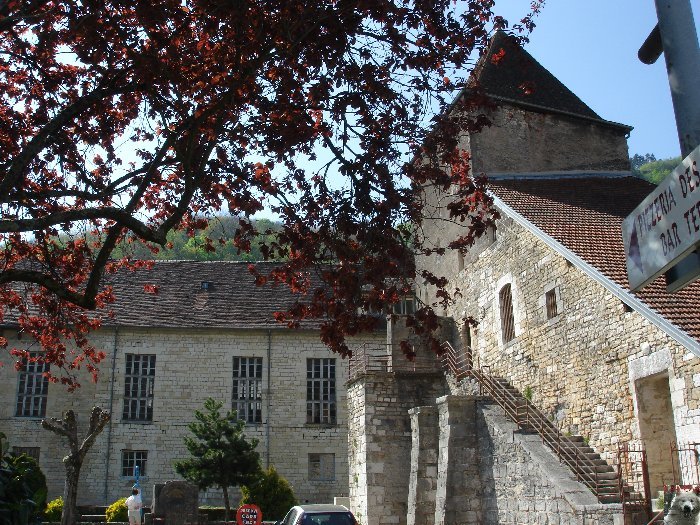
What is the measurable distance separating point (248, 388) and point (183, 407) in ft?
8.29

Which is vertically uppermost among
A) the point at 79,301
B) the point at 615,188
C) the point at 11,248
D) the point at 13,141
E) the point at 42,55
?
the point at 615,188

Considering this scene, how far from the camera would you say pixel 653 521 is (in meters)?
10.4

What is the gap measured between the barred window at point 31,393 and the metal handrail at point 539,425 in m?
16.0

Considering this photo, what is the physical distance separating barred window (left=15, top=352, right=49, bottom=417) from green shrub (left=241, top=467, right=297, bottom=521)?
9518 mm

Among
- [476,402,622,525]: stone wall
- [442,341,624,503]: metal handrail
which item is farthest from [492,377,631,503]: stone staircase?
[476,402,622,525]: stone wall

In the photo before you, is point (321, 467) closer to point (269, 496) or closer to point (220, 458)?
point (269, 496)

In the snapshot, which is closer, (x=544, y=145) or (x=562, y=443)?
(x=562, y=443)

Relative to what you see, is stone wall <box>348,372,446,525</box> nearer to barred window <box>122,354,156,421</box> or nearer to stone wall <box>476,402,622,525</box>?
stone wall <box>476,402,622,525</box>

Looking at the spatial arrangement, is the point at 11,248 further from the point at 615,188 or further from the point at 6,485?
the point at 615,188

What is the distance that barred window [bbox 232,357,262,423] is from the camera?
91.8 ft

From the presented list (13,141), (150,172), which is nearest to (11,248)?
(13,141)

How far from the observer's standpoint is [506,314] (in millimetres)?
18469

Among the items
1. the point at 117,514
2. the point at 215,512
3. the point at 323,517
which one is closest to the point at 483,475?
the point at 323,517

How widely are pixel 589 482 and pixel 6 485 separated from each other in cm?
990
